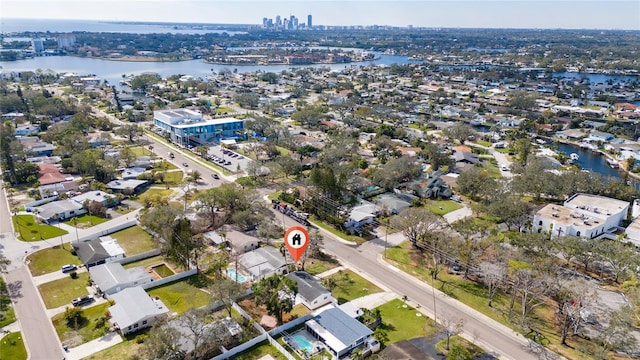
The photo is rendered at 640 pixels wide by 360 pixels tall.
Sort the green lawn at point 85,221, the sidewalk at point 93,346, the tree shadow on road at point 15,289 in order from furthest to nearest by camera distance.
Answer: the green lawn at point 85,221, the tree shadow on road at point 15,289, the sidewalk at point 93,346

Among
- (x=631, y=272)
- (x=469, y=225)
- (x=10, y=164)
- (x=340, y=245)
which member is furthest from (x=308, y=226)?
(x=10, y=164)

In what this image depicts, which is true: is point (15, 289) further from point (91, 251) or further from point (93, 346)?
point (93, 346)

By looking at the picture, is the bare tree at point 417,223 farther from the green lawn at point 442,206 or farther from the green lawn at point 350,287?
the green lawn at point 442,206

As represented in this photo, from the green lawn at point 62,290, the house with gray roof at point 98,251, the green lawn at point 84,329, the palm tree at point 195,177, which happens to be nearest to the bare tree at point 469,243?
the green lawn at point 84,329

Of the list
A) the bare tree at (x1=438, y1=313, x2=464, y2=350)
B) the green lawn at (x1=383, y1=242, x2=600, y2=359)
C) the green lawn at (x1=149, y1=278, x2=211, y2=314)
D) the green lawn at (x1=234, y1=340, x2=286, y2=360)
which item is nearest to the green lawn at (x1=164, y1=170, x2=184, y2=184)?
the green lawn at (x1=149, y1=278, x2=211, y2=314)

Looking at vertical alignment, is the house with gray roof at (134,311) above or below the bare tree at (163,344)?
below

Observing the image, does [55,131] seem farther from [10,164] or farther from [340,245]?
[340,245]
